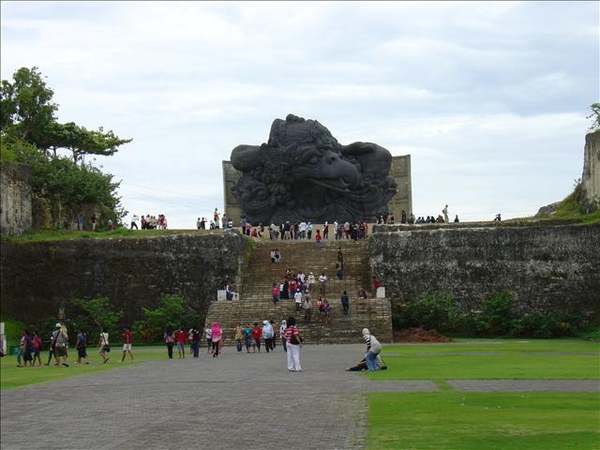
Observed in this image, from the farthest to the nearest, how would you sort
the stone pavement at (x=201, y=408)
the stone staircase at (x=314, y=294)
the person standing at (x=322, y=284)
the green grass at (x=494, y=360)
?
the person standing at (x=322, y=284)
the stone staircase at (x=314, y=294)
the green grass at (x=494, y=360)
the stone pavement at (x=201, y=408)

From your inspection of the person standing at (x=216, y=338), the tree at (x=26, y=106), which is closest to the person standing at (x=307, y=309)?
the person standing at (x=216, y=338)

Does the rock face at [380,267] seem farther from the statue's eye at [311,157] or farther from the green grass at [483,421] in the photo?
the green grass at [483,421]

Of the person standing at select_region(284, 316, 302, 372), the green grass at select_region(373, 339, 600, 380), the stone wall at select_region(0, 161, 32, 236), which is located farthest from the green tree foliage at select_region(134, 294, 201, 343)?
the person standing at select_region(284, 316, 302, 372)

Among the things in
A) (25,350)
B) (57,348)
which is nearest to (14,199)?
(25,350)

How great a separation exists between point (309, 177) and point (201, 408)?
33.2 m

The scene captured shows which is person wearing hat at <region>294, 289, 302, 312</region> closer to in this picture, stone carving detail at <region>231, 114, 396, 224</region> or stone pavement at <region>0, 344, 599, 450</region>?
stone pavement at <region>0, 344, 599, 450</region>

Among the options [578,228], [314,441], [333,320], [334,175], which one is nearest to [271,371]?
[314,441]

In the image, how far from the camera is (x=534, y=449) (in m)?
10.4

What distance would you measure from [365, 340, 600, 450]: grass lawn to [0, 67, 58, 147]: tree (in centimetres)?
4181

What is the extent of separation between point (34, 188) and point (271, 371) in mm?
28544

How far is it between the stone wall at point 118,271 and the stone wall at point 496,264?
573 cm

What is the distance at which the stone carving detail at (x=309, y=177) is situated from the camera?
4678cm

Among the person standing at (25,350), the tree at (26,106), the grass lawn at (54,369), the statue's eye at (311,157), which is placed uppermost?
the tree at (26,106)

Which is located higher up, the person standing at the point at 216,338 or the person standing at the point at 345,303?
the person standing at the point at 345,303
